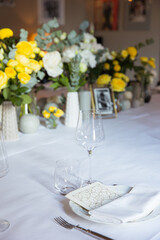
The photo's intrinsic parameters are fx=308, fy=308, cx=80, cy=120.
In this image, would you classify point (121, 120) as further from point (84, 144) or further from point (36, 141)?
point (84, 144)

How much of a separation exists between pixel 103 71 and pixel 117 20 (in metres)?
4.30

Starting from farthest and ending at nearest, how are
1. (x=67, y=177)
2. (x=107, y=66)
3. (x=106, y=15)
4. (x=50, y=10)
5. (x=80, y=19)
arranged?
(x=80, y=19) → (x=106, y=15) → (x=50, y=10) → (x=107, y=66) → (x=67, y=177)

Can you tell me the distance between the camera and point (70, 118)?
180 centimetres

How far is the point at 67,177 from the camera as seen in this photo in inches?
40.0

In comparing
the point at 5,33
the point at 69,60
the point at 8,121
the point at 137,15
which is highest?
the point at 137,15

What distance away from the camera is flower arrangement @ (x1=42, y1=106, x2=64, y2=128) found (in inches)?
66.7

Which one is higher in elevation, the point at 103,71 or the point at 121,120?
the point at 103,71

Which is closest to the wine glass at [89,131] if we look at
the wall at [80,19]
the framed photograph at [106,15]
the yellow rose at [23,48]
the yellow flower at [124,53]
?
the yellow rose at [23,48]

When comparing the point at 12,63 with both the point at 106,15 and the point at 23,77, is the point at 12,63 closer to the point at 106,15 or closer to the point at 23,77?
the point at 23,77

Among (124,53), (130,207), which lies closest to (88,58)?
(124,53)

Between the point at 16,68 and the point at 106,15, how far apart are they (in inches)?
208

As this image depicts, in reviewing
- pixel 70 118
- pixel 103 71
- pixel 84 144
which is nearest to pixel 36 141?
pixel 70 118

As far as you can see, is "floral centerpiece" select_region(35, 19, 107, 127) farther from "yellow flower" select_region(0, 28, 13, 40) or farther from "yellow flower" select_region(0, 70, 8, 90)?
"yellow flower" select_region(0, 70, 8, 90)

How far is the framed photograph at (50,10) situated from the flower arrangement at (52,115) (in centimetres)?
433
